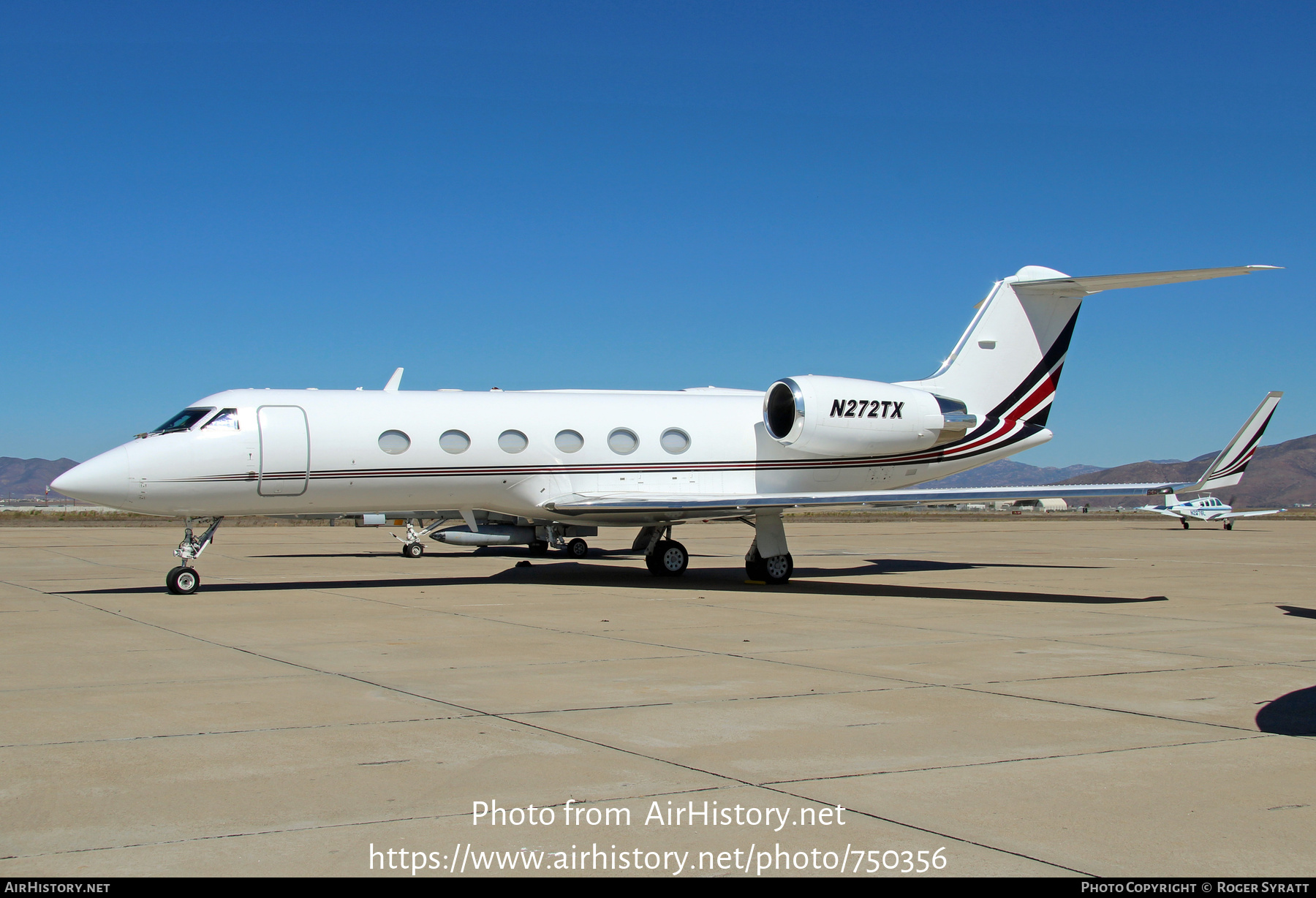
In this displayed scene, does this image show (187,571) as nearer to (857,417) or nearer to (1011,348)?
(857,417)

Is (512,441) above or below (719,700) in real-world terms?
above

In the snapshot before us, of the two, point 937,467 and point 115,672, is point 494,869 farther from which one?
point 937,467

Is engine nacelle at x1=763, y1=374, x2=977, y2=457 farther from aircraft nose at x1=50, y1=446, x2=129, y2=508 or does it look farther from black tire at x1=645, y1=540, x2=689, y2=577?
aircraft nose at x1=50, y1=446, x2=129, y2=508

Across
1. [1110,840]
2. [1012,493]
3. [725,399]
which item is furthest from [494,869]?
[725,399]

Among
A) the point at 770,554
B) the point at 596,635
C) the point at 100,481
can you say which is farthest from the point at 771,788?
the point at 770,554

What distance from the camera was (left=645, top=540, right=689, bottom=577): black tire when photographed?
19172mm

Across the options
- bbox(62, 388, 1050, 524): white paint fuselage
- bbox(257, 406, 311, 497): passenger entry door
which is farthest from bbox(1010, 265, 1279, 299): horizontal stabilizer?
bbox(257, 406, 311, 497): passenger entry door

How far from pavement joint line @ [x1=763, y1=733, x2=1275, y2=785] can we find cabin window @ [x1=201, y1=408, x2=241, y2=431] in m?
12.1

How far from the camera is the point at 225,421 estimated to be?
1527 cm

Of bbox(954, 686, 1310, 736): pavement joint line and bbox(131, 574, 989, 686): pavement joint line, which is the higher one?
bbox(954, 686, 1310, 736): pavement joint line

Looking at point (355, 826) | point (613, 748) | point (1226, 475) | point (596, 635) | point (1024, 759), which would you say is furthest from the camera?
point (1226, 475)

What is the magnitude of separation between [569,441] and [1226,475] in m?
15.9

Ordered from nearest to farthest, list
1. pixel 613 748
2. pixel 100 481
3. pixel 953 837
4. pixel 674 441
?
pixel 953 837 < pixel 613 748 < pixel 100 481 < pixel 674 441

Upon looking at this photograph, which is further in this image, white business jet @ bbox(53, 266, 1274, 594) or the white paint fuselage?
white business jet @ bbox(53, 266, 1274, 594)
